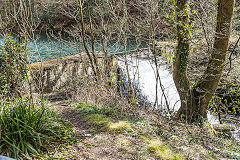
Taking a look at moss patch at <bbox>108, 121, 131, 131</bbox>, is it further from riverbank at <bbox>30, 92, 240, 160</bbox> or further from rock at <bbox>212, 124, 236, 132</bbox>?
rock at <bbox>212, 124, 236, 132</bbox>

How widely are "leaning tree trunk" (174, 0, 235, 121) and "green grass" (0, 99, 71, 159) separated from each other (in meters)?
4.86

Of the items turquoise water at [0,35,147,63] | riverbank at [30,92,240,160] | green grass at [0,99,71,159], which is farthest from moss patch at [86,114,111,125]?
turquoise water at [0,35,147,63]

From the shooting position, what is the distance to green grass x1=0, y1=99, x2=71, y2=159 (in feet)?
8.80

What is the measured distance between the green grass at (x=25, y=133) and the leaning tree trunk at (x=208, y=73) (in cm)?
486

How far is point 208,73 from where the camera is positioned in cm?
657

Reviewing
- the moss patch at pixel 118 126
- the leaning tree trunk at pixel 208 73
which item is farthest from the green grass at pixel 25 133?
the leaning tree trunk at pixel 208 73

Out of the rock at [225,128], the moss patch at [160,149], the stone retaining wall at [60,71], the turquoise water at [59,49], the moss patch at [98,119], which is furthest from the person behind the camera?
the stone retaining wall at [60,71]

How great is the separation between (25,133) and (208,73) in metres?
5.82

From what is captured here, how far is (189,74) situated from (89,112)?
168 inches

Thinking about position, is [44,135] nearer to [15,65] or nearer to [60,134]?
[60,134]

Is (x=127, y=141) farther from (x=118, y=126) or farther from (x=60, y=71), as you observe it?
(x=60, y=71)

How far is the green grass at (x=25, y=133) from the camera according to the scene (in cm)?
268

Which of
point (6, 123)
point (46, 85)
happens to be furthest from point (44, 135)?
point (46, 85)

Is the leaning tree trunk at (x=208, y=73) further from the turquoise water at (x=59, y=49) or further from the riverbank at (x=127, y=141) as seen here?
the turquoise water at (x=59, y=49)
